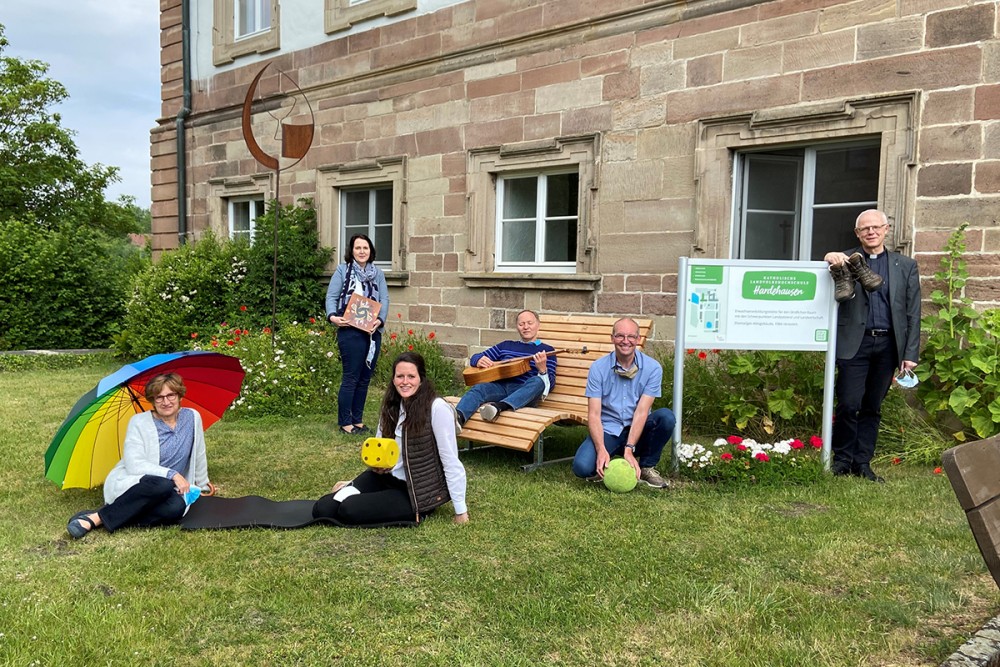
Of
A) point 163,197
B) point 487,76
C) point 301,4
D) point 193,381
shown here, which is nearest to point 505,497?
point 193,381

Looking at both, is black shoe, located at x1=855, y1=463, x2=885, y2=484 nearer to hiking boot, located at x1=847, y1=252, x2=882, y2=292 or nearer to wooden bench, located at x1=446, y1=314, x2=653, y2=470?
hiking boot, located at x1=847, y1=252, x2=882, y2=292

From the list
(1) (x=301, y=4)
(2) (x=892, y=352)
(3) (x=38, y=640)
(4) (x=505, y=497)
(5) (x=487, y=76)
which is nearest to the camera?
(3) (x=38, y=640)

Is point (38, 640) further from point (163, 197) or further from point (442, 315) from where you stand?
point (163, 197)

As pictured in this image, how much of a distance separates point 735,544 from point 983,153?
13.6 feet

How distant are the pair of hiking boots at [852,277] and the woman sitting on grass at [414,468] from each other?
2.88 metres

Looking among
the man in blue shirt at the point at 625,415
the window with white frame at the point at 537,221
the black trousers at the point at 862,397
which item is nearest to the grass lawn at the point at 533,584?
the man in blue shirt at the point at 625,415

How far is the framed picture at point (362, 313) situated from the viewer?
280 inches

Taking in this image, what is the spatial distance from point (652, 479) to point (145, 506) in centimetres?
320

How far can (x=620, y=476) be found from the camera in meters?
5.23

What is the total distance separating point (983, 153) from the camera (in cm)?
623

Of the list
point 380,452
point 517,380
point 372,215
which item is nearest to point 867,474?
point 517,380

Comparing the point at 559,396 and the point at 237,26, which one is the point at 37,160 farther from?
the point at 559,396

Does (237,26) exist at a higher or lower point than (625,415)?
higher

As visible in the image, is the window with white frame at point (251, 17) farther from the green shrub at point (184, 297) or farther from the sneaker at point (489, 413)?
the sneaker at point (489, 413)
